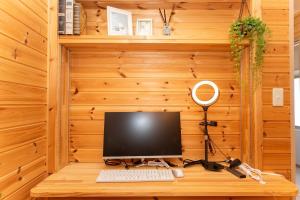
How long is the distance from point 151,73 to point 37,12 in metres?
0.89

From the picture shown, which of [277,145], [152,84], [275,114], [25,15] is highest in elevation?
[25,15]

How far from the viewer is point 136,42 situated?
5.17 ft

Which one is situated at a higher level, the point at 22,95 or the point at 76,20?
the point at 76,20

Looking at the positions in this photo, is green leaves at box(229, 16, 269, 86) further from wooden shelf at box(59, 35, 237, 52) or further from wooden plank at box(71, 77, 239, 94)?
wooden plank at box(71, 77, 239, 94)

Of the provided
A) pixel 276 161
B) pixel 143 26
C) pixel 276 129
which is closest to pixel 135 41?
pixel 143 26

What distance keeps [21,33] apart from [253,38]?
1497 mm

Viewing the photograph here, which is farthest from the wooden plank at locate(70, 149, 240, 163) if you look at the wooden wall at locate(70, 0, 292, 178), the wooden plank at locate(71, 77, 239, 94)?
the wooden plank at locate(71, 77, 239, 94)

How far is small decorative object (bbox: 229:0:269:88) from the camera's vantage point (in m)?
1.54

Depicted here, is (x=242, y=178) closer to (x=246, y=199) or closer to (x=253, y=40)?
(x=246, y=199)

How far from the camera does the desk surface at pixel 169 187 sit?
121 centimetres

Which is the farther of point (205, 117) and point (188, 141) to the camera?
point (188, 141)

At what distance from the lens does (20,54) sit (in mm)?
1232

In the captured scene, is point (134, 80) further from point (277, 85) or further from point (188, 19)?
point (277, 85)

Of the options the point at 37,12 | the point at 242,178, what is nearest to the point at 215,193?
the point at 242,178
